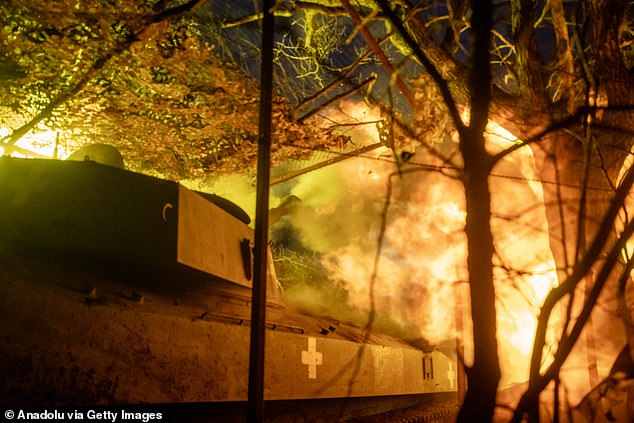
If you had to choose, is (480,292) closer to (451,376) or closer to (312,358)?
(312,358)

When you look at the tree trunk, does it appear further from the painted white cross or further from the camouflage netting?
the camouflage netting

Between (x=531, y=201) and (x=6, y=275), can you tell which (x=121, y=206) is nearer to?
(x=6, y=275)

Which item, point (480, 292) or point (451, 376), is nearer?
point (480, 292)

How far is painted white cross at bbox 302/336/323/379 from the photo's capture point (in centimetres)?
611

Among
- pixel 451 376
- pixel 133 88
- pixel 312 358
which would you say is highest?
pixel 133 88

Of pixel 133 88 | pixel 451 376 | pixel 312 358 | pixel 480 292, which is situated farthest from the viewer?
pixel 451 376

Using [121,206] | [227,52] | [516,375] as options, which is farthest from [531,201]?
[121,206]

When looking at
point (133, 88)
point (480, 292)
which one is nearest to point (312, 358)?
point (480, 292)

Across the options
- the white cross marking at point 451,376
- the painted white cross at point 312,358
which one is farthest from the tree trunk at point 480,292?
the white cross marking at point 451,376

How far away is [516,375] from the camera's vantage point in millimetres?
15594

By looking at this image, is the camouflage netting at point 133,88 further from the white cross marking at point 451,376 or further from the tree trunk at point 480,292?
the white cross marking at point 451,376

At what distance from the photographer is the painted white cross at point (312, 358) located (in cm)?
611

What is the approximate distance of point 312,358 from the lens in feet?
20.4


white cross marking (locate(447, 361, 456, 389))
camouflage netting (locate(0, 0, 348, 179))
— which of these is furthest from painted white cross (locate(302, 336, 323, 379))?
white cross marking (locate(447, 361, 456, 389))
